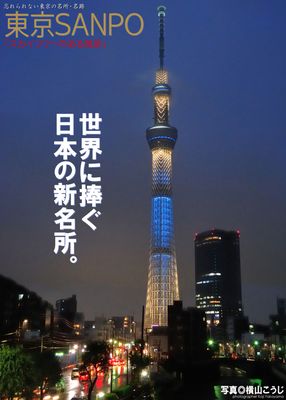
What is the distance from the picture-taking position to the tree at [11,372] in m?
36.1

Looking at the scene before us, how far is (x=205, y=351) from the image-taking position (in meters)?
130

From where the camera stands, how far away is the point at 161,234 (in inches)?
6821

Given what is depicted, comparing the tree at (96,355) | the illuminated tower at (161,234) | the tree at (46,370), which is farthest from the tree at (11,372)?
the illuminated tower at (161,234)

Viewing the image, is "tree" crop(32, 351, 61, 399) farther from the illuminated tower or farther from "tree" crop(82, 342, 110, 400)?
the illuminated tower

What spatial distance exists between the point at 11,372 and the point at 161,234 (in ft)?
452

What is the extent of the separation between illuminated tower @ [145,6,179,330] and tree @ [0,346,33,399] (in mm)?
132832

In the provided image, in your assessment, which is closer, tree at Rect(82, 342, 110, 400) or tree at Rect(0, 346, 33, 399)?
tree at Rect(0, 346, 33, 399)

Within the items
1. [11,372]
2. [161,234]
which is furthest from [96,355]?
[161,234]

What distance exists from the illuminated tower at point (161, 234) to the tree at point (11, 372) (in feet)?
436

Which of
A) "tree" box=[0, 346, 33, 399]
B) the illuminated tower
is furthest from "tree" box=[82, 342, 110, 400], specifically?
the illuminated tower

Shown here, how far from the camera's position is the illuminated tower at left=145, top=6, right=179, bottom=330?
17050cm

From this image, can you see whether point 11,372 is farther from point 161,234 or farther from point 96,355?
point 161,234

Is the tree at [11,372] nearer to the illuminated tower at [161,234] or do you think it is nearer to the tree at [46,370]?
the tree at [46,370]

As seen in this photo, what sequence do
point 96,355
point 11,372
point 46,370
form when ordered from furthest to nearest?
point 96,355, point 46,370, point 11,372
